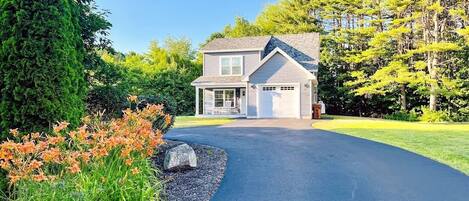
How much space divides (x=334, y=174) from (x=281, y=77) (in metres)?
16.6

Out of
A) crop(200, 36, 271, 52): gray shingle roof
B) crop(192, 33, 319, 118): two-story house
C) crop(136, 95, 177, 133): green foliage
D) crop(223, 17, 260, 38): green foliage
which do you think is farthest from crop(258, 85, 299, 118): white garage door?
crop(223, 17, 260, 38): green foliage

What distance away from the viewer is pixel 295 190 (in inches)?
248

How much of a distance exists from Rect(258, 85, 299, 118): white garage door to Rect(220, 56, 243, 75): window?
3424mm

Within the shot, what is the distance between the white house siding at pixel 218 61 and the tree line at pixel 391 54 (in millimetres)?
7981

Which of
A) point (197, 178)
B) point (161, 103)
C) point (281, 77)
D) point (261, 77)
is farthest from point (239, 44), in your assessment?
point (197, 178)

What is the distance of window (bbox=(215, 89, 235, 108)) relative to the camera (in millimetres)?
27297

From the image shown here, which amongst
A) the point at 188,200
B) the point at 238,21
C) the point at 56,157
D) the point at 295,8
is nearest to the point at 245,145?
the point at 188,200

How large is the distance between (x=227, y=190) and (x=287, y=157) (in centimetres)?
308

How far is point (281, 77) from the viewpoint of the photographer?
2372 centimetres

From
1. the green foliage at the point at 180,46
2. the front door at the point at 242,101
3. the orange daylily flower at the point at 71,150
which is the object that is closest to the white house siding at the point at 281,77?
the front door at the point at 242,101

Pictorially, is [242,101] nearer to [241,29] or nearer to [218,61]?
[218,61]

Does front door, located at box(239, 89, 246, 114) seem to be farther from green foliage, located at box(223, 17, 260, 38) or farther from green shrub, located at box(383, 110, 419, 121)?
green foliage, located at box(223, 17, 260, 38)

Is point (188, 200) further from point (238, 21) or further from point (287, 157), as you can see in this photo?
point (238, 21)

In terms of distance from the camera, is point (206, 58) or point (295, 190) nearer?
point (295, 190)
